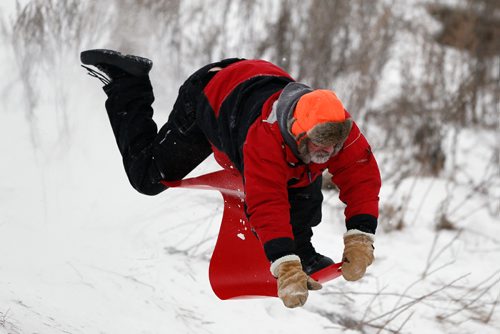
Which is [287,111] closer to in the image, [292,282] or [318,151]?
[318,151]

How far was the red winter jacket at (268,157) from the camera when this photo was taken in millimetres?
1808

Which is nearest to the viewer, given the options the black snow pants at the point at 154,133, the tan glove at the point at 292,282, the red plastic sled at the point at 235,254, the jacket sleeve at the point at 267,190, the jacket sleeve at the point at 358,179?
the tan glove at the point at 292,282

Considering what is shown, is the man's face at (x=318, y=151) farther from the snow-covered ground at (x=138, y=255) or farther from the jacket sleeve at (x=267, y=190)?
the snow-covered ground at (x=138, y=255)

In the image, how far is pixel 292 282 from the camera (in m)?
1.70

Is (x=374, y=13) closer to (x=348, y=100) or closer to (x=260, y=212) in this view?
(x=348, y=100)

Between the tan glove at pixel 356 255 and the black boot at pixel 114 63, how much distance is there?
1.13m

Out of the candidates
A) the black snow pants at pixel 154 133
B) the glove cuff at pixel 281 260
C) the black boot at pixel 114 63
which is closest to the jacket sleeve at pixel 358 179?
the glove cuff at pixel 281 260

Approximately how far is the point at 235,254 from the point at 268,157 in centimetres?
66

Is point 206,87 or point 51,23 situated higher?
point 51,23

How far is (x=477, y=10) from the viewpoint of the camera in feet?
25.2

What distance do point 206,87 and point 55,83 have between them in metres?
1.75

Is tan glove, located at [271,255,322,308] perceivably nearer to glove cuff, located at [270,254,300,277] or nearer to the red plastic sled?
glove cuff, located at [270,254,300,277]

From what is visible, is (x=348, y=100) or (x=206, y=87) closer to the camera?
(x=206, y=87)

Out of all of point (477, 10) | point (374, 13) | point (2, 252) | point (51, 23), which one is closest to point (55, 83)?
point (51, 23)
